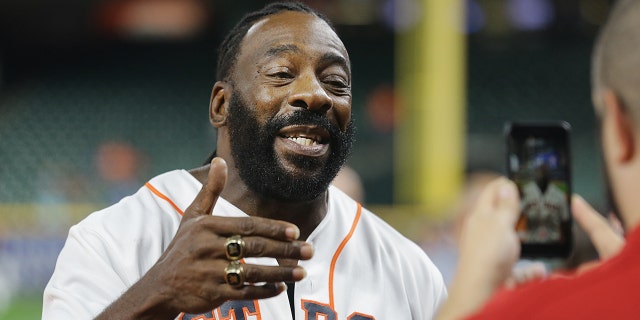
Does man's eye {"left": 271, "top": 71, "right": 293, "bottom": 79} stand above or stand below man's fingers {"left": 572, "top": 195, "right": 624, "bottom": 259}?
above

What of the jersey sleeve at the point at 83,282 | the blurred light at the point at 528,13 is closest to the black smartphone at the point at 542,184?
the jersey sleeve at the point at 83,282

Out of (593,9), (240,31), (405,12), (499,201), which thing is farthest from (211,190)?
(593,9)

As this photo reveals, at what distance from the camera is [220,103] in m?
2.99

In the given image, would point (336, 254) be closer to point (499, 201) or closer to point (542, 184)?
point (542, 184)

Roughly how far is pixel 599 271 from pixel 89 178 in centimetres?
1111

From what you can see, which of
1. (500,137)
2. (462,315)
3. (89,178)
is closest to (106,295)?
(462,315)

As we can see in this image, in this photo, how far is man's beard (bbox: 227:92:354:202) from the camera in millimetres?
2689

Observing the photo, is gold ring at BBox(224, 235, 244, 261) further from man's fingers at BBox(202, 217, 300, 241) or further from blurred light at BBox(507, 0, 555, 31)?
blurred light at BBox(507, 0, 555, 31)

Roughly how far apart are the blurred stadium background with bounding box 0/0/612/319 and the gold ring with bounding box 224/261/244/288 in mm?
8613

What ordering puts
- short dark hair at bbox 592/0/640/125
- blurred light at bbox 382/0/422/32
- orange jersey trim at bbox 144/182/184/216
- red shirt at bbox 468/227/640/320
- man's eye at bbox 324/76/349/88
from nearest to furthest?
red shirt at bbox 468/227/640/320 → short dark hair at bbox 592/0/640/125 → orange jersey trim at bbox 144/182/184/216 → man's eye at bbox 324/76/349/88 → blurred light at bbox 382/0/422/32

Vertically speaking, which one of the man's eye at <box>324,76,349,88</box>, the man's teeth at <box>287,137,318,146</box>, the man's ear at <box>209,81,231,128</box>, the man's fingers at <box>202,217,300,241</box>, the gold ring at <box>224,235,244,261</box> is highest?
the man's eye at <box>324,76,349,88</box>

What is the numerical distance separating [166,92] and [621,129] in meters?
13.1

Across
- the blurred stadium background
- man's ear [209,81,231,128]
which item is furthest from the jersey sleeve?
the blurred stadium background

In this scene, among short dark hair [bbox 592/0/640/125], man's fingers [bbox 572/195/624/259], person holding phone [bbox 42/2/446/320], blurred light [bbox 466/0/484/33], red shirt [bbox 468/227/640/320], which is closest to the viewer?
red shirt [bbox 468/227/640/320]
